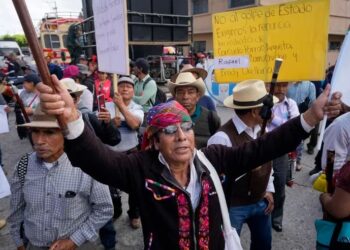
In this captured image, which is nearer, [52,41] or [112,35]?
[112,35]

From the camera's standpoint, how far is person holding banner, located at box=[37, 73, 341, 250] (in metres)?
1.57

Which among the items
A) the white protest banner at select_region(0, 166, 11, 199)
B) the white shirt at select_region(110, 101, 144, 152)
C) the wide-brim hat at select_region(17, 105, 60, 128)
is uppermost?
the wide-brim hat at select_region(17, 105, 60, 128)

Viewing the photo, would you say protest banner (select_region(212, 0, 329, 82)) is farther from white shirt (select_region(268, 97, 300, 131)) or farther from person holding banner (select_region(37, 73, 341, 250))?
white shirt (select_region(268, 97, 300, 131))

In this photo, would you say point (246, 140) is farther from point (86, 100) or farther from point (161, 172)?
point (86, 100)

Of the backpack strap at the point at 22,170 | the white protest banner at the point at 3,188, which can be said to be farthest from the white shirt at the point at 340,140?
the white protest banner at the point at 3,188

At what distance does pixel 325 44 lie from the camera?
2.21 metres

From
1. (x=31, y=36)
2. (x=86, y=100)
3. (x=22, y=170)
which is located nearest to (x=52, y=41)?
(x=86, y=100)

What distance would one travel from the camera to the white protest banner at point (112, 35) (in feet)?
7.96

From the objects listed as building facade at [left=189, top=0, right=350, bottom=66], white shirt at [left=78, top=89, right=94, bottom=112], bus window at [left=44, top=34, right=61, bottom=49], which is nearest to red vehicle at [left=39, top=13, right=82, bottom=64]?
bus window at [left=44, top=34, right=61, bottom=49]

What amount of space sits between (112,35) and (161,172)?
1466mm

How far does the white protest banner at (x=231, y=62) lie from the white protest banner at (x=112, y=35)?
34.1 inches

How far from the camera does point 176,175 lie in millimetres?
1696

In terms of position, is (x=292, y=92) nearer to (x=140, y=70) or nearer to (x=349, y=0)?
(x=140, y=70)

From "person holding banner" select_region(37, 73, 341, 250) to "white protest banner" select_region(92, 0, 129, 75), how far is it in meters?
0.92
